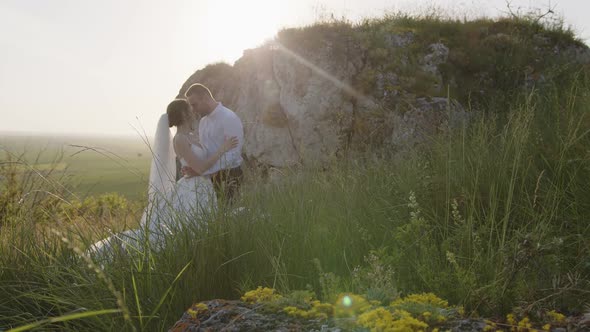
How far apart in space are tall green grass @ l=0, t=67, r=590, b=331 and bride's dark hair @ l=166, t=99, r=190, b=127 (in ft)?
7.41

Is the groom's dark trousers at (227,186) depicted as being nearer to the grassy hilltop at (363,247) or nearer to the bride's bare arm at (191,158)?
the grassy hilltop at (363,247)

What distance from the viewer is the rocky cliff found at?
9.16 meters

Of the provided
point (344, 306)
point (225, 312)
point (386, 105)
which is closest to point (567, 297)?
point (344, 306)

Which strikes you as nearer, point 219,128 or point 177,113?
point 177,113

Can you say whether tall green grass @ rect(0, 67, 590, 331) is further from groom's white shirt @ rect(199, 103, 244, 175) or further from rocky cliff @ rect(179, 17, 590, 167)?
rocky cliff @ rect(179, 17, 590, 167)

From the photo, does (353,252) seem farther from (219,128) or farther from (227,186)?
(219,128)

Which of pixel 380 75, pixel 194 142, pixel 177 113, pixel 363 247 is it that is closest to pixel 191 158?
pixel 194 142

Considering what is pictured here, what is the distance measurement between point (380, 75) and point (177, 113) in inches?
177

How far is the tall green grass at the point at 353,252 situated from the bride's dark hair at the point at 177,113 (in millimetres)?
2258

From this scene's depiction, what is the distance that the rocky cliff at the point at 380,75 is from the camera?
30.0 ft

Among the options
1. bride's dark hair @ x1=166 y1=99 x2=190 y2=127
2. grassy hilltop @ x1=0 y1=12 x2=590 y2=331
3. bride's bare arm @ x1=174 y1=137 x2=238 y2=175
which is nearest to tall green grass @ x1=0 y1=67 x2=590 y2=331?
grassy hilltop @ x1=0 y1=12 x2=590 y2=331

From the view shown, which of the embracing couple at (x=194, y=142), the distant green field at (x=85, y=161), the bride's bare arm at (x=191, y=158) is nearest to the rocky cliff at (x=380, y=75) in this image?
the embracing couple at (x=194, y=142)

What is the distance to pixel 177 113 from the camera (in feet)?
21.3

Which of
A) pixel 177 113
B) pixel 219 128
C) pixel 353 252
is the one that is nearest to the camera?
pixel 353 252
